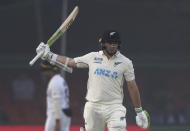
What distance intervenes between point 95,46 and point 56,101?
6.07 meters

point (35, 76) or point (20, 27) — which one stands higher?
point (20, 27)

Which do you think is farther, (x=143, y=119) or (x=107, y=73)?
(x=143, y=119)

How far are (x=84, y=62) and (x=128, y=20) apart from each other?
725cm

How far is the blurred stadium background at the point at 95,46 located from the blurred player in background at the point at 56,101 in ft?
18.5

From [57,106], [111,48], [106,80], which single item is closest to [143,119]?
[106,80]

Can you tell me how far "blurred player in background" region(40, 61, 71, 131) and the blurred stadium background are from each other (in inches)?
222

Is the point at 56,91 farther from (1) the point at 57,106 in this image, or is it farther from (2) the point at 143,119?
(2) the point at 143,119

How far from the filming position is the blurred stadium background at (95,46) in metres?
12.2

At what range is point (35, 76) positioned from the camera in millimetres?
12531

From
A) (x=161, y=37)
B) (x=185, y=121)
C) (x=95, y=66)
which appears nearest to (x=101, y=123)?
(x=95, y=66)

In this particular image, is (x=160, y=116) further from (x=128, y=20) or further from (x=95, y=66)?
(x=95, y=66)

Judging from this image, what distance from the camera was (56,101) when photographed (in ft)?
20.0

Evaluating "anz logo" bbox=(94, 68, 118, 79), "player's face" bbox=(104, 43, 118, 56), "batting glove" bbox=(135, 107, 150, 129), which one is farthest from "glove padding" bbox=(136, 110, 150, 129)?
"player's face" bbox=(104, 43, 118, 56)

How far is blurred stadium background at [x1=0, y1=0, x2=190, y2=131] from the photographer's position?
40.0 ft
